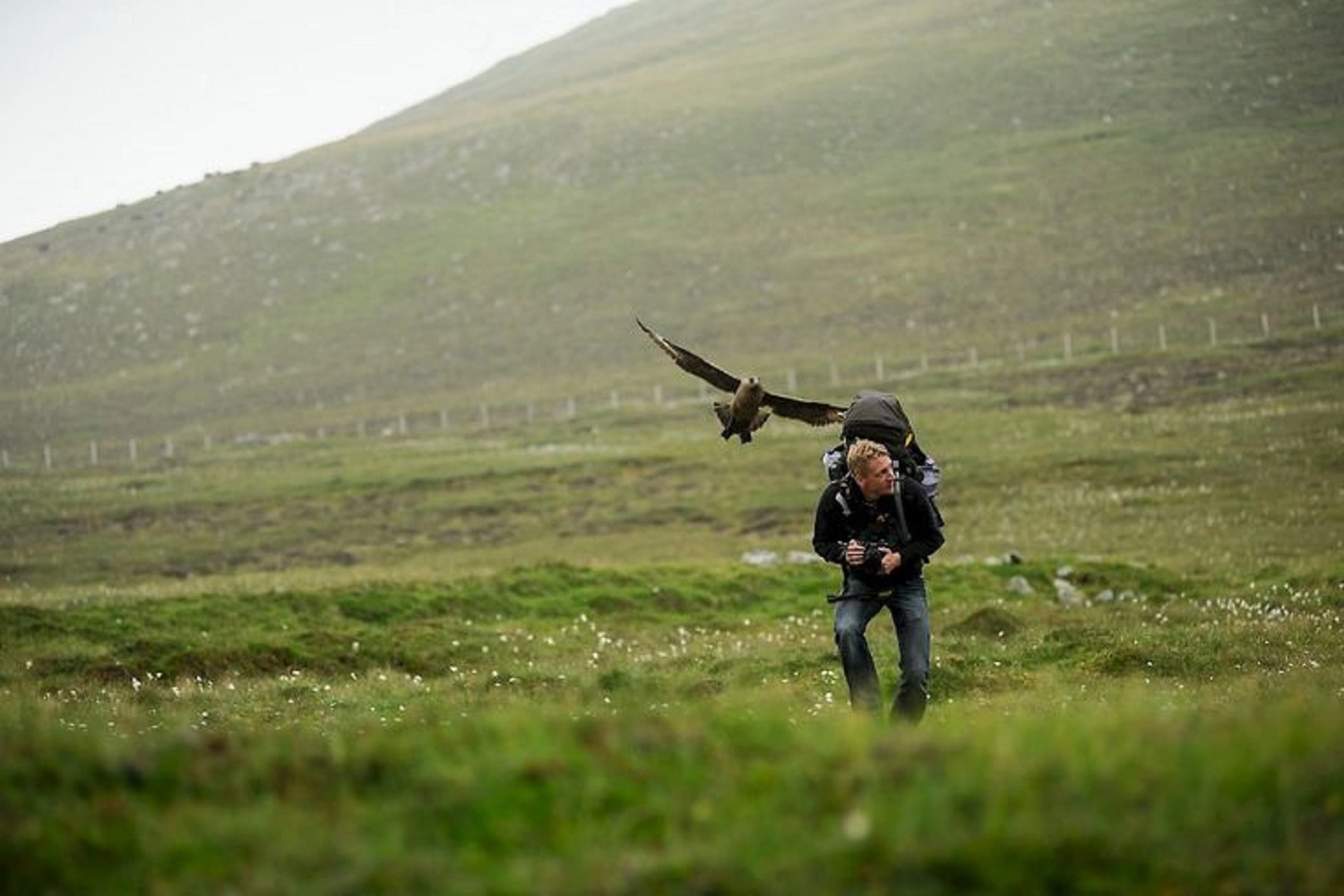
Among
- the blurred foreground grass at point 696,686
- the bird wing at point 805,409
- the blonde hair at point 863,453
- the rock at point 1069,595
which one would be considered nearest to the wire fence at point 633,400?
the blurred foreground grass at point 696,686

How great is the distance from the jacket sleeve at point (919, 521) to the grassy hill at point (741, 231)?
219ft

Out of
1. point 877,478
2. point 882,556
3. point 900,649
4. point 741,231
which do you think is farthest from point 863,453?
point 741,231

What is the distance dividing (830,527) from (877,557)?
2.14 ft

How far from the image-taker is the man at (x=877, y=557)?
12.1 m

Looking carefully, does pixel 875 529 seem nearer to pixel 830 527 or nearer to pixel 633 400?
pixel 830 527

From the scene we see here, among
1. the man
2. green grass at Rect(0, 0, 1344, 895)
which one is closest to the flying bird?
the man

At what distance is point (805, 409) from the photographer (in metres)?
14.3

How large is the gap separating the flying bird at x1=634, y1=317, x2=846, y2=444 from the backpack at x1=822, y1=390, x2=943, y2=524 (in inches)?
28.3

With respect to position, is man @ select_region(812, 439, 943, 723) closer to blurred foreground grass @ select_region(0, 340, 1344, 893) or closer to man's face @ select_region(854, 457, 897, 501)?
man's face @ select_region(854, 457, 897, 501)

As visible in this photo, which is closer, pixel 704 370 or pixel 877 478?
pixel 877 478

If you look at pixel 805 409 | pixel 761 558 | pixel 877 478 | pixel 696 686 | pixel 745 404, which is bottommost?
pixel 761 558

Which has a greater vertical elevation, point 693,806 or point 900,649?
point 693,806

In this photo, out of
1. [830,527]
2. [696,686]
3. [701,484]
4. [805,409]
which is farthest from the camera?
[701,484]

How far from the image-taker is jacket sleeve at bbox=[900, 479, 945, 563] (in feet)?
40.3
